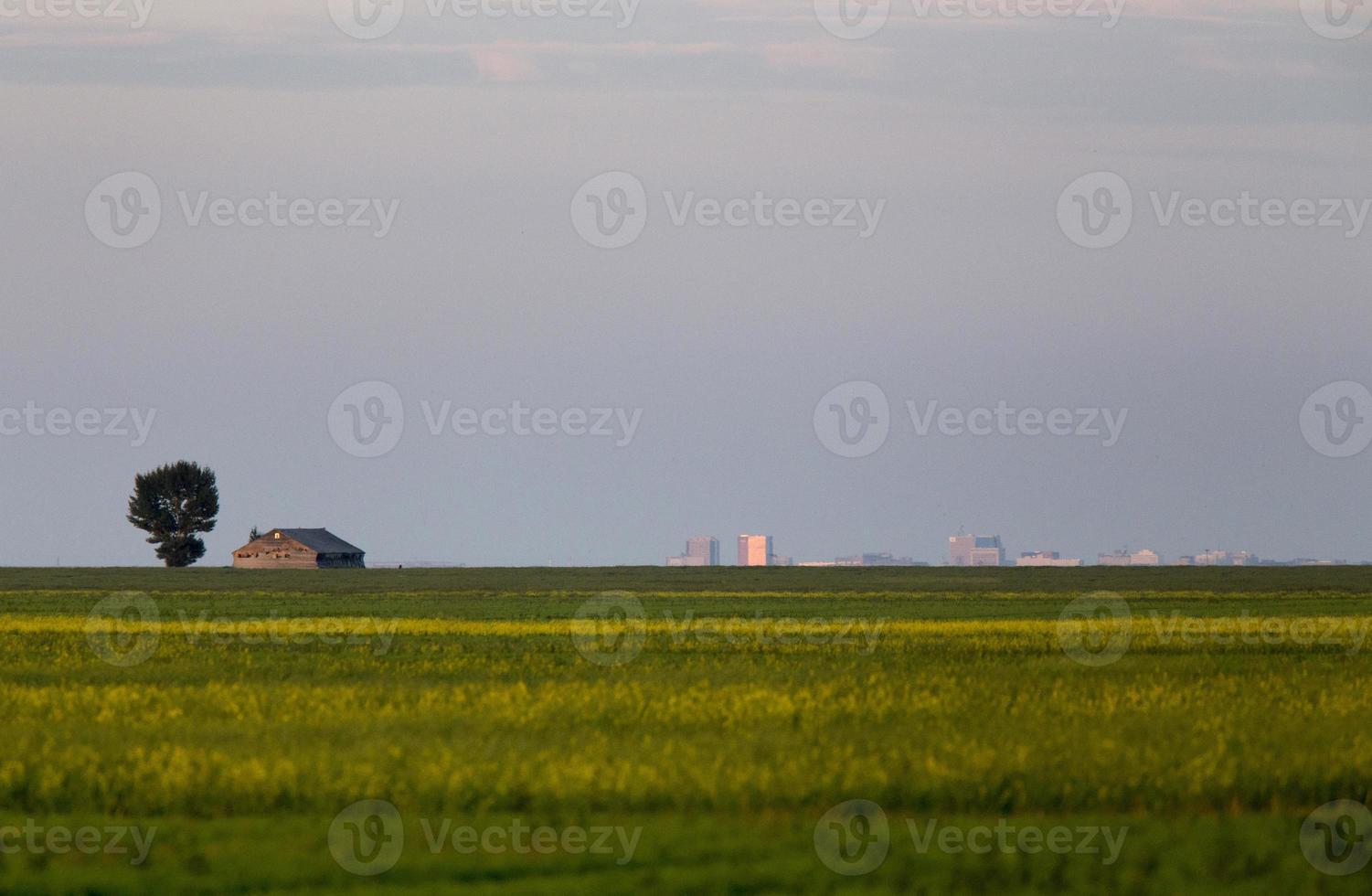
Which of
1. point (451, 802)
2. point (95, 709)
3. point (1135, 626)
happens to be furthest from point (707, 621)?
point (451, 802)

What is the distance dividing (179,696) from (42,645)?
48.3 ft

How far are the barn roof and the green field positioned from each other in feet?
428

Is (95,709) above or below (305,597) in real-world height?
below

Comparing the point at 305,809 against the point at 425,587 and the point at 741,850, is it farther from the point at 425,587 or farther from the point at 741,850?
the point at 425,587

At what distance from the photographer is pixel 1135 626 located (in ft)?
159
